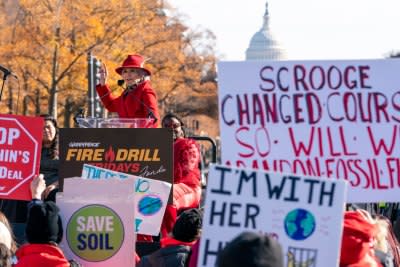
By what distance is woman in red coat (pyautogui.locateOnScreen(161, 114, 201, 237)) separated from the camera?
8375mm

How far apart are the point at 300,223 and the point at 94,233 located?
1661 mm

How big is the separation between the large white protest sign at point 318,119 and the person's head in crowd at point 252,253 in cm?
189

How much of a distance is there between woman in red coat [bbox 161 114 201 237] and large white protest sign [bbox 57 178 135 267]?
A: 6.83 ft

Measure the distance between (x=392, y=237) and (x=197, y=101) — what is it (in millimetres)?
46082

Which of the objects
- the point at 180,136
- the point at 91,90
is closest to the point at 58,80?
the point at 91,90

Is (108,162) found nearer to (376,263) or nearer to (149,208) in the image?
(149,208)

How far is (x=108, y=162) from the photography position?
8180 millimetres

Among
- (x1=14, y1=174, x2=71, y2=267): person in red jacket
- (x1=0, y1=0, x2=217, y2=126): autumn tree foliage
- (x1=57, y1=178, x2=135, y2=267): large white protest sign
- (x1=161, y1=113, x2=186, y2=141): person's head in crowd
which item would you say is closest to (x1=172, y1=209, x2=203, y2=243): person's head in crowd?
(x1=57, y1=178, x2=135, y2=267): large white protest sign

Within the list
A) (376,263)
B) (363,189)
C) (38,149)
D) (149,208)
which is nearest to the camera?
(376,263)

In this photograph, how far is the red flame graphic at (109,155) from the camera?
8172mm

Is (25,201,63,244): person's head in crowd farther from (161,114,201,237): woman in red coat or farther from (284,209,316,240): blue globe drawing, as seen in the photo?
(161,114,201,237): woman in red coat

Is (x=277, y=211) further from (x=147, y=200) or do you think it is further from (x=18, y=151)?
(x=147, y=200)

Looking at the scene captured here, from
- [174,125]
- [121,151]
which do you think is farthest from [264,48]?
[121,151]

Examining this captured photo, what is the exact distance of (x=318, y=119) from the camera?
19.0 ft
